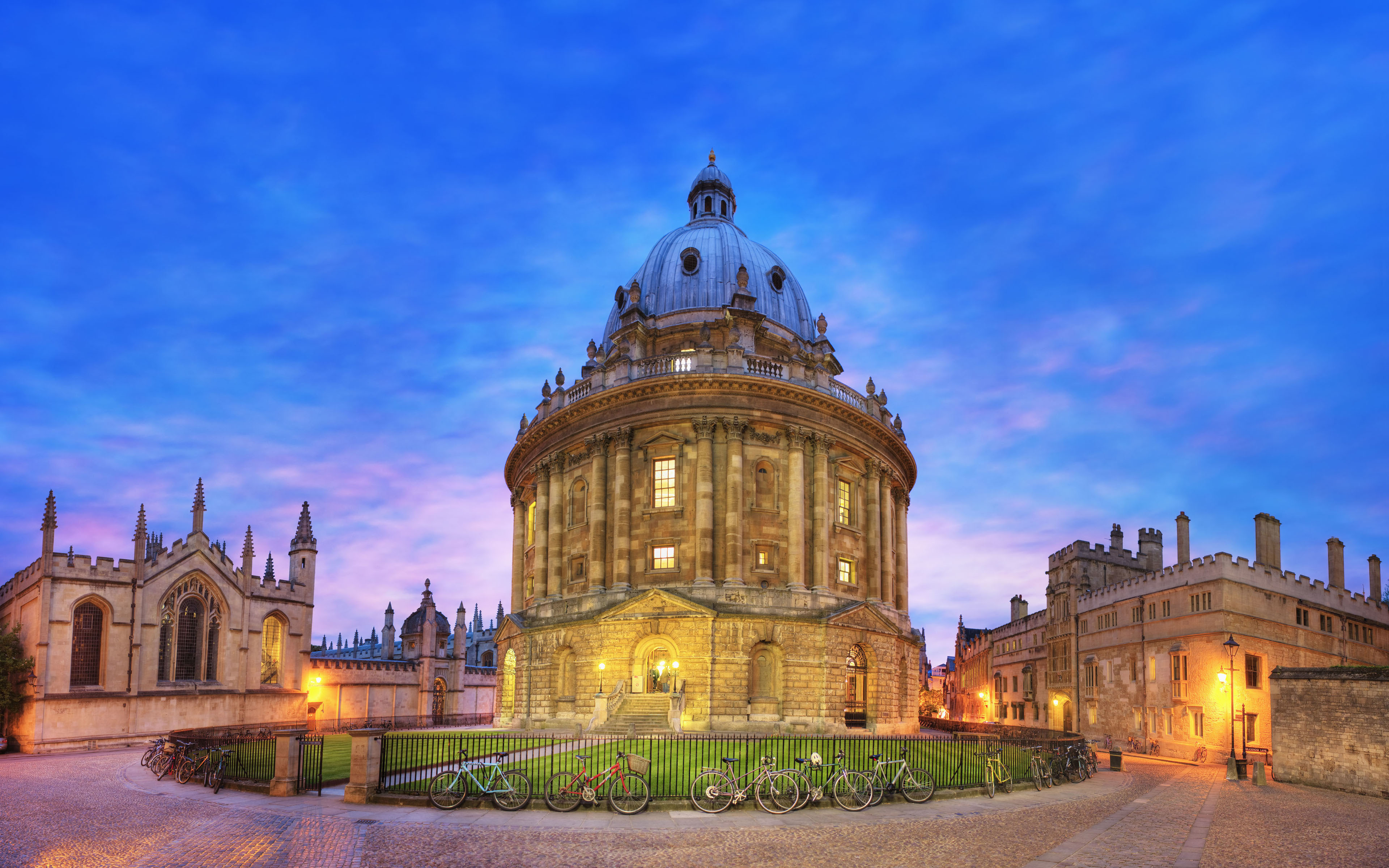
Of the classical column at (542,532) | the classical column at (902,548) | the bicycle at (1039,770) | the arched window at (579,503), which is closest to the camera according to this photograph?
the bicycle at (1039,770)

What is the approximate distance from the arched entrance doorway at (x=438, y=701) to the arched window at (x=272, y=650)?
40.4 ft

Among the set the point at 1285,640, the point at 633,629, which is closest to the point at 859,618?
the point at 633,629

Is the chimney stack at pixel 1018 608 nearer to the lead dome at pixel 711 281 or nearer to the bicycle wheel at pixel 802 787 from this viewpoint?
the lead dome at pixel 711 281

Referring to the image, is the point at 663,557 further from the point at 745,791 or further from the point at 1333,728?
the point at 1333,728

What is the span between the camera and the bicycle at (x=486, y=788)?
66.6ft

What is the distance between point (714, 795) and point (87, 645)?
39.3m

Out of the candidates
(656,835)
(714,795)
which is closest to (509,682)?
(714,795)

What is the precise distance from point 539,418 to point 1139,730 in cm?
3681

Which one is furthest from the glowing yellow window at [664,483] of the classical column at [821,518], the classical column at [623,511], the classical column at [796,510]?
the classical column at [821,518]

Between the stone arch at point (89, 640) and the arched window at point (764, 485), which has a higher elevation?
the arched window at point (764, 485)

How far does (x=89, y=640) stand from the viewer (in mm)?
45969

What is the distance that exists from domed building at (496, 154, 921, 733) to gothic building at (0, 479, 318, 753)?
12760 millimetres

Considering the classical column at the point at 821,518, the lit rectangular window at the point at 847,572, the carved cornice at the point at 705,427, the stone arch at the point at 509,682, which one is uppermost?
the carved cornice at the point at 705,427

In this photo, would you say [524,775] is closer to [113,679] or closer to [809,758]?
[809,758]
